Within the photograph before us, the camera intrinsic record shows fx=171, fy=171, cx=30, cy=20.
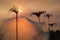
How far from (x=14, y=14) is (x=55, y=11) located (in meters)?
1.55

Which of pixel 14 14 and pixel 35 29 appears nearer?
pixel 14 14

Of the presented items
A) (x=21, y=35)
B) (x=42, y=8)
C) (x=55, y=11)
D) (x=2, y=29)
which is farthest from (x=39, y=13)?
(x=2, y=29)

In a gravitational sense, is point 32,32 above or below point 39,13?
below

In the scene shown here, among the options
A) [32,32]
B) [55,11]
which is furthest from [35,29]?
[55,11]

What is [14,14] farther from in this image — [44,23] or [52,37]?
[52,37]

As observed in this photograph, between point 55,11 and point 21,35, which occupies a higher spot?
point 55,11

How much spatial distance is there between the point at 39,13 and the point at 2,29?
163 cm

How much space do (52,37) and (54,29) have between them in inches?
25.5

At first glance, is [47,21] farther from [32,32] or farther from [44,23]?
[32,32]

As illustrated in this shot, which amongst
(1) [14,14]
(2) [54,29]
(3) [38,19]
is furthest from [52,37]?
(1) [14,14]

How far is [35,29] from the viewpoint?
7059 millimetres

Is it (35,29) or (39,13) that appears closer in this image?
(39,13)

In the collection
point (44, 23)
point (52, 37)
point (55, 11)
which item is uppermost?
point (55, 11)

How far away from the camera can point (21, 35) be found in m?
6.91
